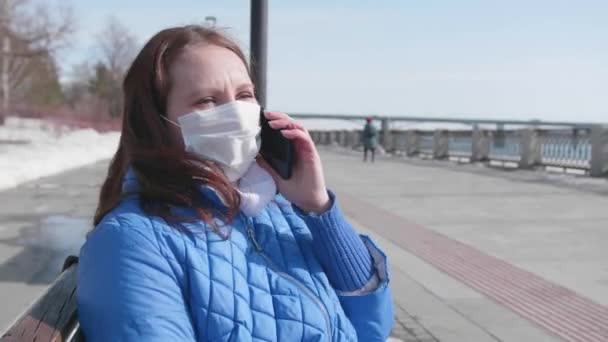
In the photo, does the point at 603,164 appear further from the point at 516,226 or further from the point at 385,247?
the point at 385,247

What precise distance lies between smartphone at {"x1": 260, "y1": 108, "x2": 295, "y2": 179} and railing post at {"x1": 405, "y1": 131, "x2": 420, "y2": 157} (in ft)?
88.0

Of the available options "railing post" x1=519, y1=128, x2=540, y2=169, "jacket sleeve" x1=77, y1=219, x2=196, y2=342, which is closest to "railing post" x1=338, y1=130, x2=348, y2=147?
"railing post" x1=519, y1=128, x2=540, y2=169

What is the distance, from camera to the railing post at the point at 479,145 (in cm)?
2197

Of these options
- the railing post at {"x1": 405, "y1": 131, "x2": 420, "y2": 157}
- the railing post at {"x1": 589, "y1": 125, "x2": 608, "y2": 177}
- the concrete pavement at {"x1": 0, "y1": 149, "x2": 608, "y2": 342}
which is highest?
the railing post at {"x1": 589, "y1": 125, "x2": 608, "y2": 177}

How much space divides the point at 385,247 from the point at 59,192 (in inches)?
286

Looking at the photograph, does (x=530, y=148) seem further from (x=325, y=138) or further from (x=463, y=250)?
(x=325, y=138)

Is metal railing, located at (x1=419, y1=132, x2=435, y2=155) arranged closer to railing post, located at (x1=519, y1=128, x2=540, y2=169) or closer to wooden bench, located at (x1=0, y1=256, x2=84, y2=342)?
railing post, located at (x1=519, y1=128, x2=540, y2=169)

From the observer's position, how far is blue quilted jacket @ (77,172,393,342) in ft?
5.22

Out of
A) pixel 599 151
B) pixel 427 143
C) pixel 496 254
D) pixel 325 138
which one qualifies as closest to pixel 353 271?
pixel 496 254

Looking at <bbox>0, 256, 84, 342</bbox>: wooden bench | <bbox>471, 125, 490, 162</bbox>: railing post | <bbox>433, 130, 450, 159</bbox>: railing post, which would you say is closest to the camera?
<bbox>0, 256, 84, 342</bbox>: wooden bench

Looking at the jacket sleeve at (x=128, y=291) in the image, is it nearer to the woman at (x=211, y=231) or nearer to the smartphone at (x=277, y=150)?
the woman at (x=211, y=231)

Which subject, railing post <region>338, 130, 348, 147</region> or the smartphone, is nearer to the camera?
the smartphone

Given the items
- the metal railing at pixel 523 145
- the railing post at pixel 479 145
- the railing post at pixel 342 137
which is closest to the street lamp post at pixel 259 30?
the metal railing at pixel 523 145

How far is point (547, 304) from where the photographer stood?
529 centimetres
